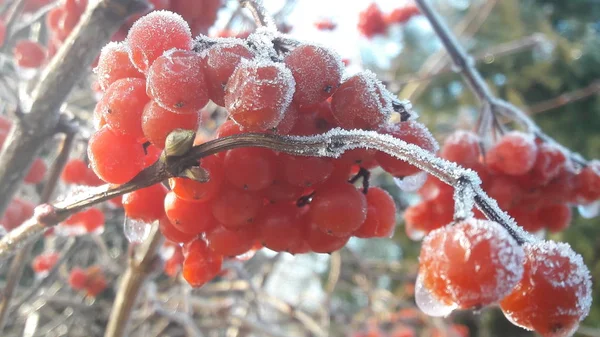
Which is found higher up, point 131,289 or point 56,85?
point 56,85

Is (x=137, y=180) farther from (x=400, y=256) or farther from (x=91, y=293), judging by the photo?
(x=400, y=256)

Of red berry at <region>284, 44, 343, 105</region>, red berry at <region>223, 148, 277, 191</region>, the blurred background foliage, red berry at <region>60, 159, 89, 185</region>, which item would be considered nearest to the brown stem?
red berry at <region>60, 159, 89, 185</region>

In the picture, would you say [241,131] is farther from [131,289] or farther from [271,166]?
[131,289]

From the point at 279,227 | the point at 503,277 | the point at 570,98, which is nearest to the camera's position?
the point at 503,277

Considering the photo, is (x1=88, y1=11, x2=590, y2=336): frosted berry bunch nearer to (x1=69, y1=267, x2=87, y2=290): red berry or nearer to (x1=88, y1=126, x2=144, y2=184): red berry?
(x1=88, y1=126, x2=144, y2=184): red berry

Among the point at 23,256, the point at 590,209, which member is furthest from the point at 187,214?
the point at 590,209

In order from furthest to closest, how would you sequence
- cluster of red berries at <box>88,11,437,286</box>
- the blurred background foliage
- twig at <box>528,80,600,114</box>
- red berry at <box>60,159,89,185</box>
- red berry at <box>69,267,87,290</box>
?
the blurred background foliage → red berry at <box>69,267,87,290</box> → twig at <box>528,80,600,114</box> → red berry at <box>60,159,89,185</box> → cluster of red berries at <box>88,11,437,286</box>
